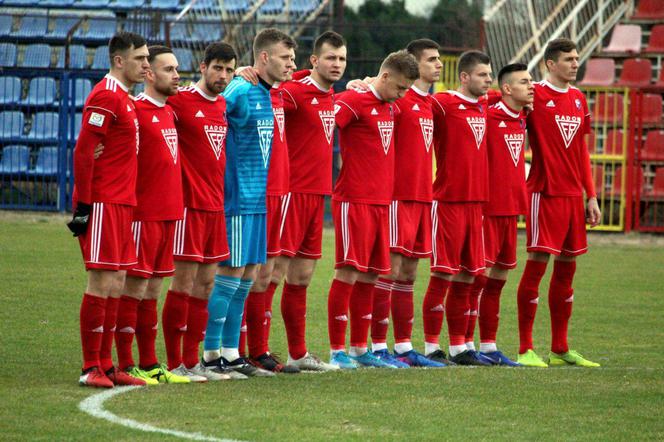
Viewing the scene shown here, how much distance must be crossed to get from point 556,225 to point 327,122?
7.01ft

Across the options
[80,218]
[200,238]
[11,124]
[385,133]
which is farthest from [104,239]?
[11,124]

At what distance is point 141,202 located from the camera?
8312 mm

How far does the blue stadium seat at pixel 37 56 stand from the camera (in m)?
26.1

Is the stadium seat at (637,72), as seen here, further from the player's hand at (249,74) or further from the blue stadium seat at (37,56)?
the player's hand at (249,74)

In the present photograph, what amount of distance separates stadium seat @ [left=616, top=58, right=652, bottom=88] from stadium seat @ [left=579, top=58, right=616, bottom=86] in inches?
10.3

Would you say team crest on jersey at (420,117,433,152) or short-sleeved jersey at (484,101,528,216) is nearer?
team crest on jersey at (420,117,433,152)

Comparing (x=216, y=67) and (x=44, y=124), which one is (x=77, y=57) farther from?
(x=216, y=67)

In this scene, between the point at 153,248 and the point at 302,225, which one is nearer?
the point at 153,248

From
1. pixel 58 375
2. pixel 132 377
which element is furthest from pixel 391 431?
pixel 58 375

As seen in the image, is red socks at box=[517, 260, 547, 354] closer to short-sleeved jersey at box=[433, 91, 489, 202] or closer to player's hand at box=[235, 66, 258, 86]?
short-sleeved jersey at box=[433, 91, 489, 202]

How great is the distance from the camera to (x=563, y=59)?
10.3 m

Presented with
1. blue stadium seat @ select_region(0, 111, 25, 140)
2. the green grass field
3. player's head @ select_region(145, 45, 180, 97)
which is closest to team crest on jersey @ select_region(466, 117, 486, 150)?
the green grass field

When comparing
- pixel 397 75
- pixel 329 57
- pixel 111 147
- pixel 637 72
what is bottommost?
pixel 111 147

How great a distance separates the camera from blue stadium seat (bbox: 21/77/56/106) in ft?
80.2
